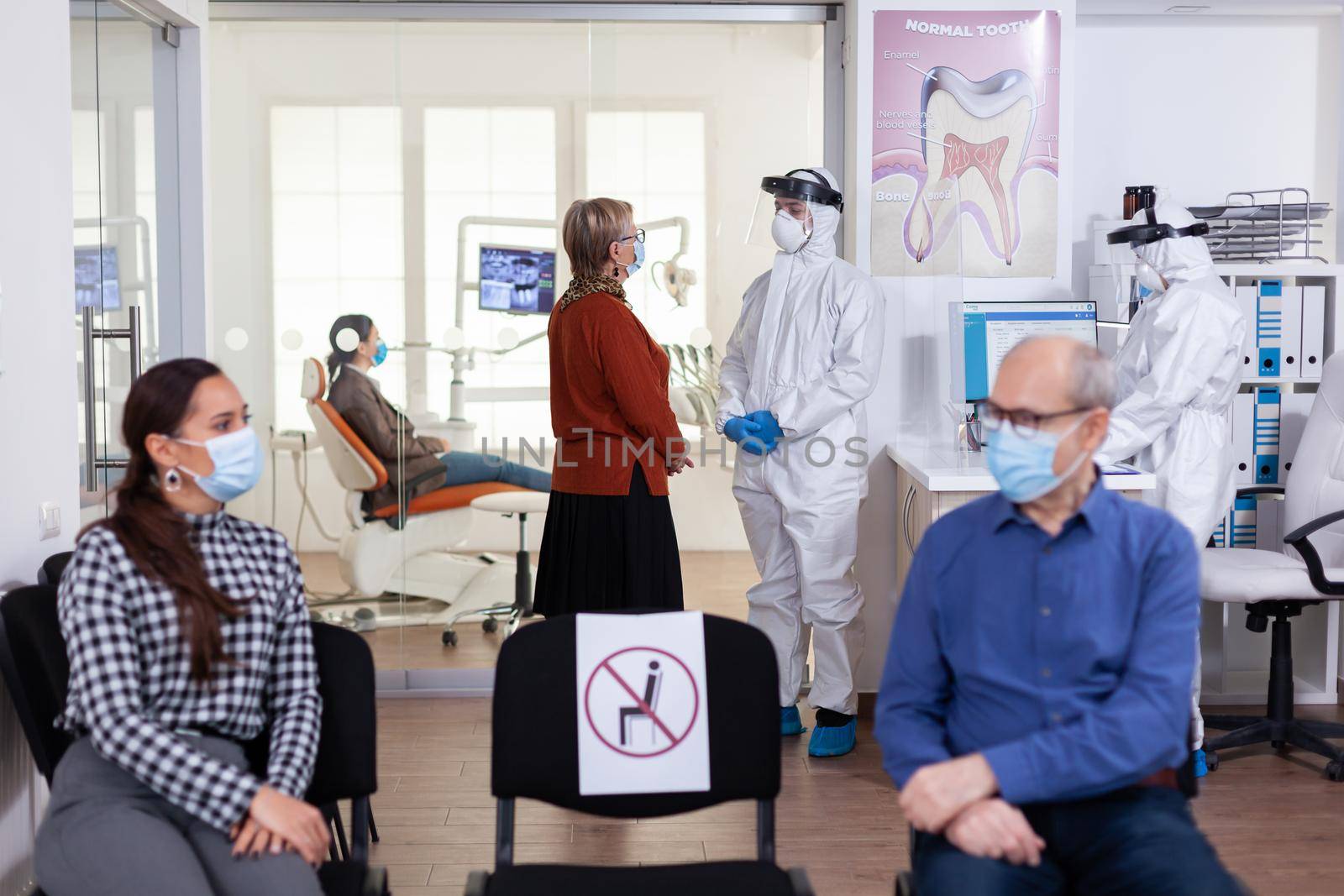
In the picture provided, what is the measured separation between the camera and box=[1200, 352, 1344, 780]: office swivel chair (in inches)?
137

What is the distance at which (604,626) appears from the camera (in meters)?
1.94

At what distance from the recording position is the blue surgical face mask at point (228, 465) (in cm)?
186

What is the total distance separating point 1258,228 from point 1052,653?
2954 millimetres

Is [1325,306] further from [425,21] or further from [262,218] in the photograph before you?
[262,218]

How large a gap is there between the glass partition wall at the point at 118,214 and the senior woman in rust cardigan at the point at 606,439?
1.05 metres

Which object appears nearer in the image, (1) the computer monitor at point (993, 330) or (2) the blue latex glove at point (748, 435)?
(2) the blue latex glove at point (748, 435)

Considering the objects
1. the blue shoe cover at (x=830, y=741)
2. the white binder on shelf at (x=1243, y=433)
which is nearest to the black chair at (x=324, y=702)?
the blue shoe cover at (x=830, y=741)

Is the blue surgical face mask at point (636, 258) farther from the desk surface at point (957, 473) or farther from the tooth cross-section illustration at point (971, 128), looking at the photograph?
the tooth cross-section illustration at point (971, 128)

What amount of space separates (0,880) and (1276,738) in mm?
3276

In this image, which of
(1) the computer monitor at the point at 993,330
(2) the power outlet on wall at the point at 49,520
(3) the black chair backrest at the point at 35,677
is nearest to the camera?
(3) the black chair backrest at the point at 35,677

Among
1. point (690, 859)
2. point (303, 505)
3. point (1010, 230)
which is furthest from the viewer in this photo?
point (303, 505)

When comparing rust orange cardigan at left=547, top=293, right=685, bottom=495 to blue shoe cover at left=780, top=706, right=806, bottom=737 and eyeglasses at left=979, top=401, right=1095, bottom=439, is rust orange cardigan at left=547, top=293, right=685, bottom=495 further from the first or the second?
eyeglasses at left=979, top=401, right=1095, bottom=439

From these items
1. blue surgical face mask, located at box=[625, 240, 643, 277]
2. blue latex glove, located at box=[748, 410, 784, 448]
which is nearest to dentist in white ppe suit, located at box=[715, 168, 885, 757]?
blue latex glove, located at box=[748, 410, 784, 448]

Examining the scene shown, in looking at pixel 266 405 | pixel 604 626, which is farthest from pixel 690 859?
pixel 266 405
